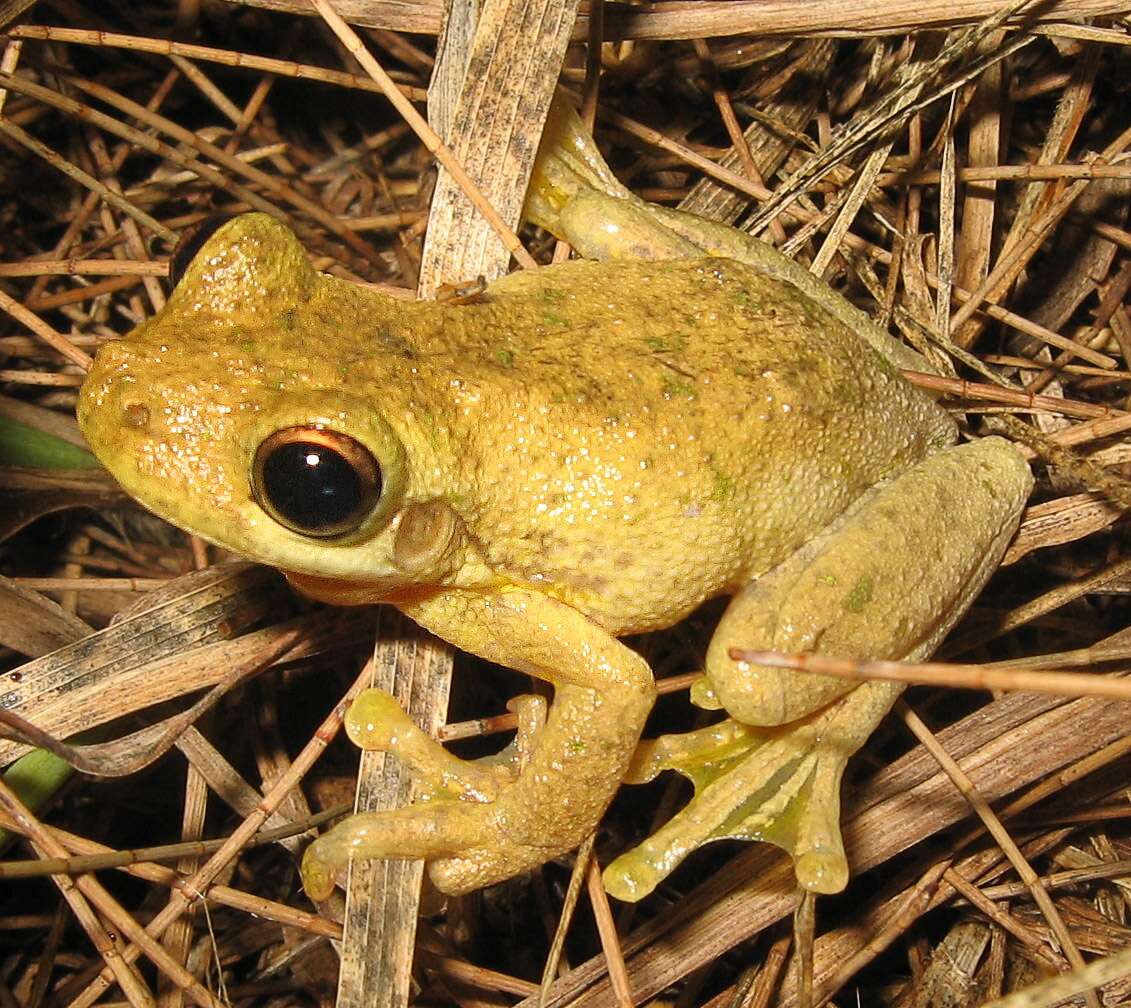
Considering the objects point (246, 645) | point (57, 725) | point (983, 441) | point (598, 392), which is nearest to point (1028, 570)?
point (983, 441)

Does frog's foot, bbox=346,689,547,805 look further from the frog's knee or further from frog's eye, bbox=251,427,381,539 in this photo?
frog's eye, bbox=251,427,381,539

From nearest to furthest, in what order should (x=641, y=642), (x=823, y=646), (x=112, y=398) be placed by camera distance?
(x=112, y=398)
(x=823, y=646)
(x=641, y=642)

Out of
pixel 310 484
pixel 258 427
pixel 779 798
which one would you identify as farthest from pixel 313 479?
pixel 779 798

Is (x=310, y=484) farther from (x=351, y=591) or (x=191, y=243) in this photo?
(x=191, y=243)

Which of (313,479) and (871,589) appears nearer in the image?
(313,479)

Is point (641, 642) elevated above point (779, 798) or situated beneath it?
elevated above

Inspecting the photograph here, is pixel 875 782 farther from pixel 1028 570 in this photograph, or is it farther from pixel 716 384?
pixel 716 384
